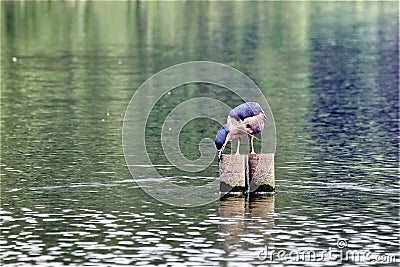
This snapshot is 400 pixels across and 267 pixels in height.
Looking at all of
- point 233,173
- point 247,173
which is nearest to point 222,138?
point 233,173

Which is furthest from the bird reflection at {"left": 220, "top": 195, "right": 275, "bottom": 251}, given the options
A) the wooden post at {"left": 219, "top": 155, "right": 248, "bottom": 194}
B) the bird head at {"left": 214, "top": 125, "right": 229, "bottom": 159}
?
the bird head at {"left": 214, "top": 125, "right": 229, "bottom": 159}

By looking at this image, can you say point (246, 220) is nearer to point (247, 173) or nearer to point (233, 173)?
point (233, 173)

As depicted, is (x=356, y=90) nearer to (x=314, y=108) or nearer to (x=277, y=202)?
(x=314, y=108)

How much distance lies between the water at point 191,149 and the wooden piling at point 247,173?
1.87ft

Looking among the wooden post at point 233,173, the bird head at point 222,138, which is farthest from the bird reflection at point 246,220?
the bird head at point 222,138

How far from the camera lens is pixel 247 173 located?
29.8 metres

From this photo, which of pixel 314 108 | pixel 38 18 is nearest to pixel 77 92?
pixel 314 108

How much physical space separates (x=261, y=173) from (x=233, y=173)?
0.76m

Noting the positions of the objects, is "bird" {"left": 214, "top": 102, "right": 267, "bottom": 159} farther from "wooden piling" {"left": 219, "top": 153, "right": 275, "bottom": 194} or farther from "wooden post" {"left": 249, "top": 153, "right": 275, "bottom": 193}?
"wooden post" {"left": 249, "top": 153, "right": 275, "bottom": 193}

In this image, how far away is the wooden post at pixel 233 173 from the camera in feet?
95.7

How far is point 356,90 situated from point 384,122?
10412mm

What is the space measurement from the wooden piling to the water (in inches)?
22.4

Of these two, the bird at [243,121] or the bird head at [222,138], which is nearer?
the bird at [243,121]

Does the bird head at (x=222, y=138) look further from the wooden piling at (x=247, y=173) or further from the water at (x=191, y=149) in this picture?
the water at (x=191, y=149)
